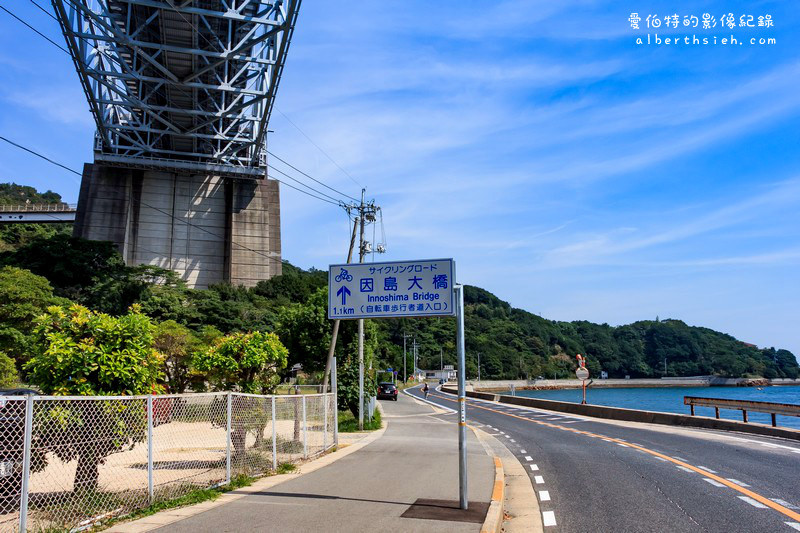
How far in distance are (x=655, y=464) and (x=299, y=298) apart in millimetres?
71635

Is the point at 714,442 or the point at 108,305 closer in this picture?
the point at 714,442

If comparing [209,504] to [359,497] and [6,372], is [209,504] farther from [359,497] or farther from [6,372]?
[6,372]

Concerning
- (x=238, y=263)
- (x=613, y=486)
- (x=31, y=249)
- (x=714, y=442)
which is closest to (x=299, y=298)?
(x=238, y=263)

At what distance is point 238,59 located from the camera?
5381 centimetres

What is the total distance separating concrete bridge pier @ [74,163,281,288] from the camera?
74.8 meters

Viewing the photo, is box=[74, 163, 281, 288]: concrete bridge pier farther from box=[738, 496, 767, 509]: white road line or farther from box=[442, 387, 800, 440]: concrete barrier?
box=[738, 496, 767, 509]: white road line

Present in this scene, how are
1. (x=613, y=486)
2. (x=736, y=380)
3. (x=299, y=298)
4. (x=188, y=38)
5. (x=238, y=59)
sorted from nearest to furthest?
(x=613, y=486) → (x=238, y=59) → (x=188, y=38) → (x=299, y=298) → (x=736, y=380)

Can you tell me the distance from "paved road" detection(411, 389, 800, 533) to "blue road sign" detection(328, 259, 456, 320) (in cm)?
355

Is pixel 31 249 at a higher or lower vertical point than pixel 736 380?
higher

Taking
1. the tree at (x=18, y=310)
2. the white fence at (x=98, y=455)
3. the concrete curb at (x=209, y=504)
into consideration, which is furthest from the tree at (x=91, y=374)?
the tree at (x=18, y=310)

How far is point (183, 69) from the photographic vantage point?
63.9m

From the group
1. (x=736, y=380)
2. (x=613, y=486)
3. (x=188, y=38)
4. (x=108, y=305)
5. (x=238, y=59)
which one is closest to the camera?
(x=613, y=486)

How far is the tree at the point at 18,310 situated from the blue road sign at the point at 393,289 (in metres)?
24.2

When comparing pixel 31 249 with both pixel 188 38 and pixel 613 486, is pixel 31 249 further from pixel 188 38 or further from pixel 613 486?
pixel 613 486
